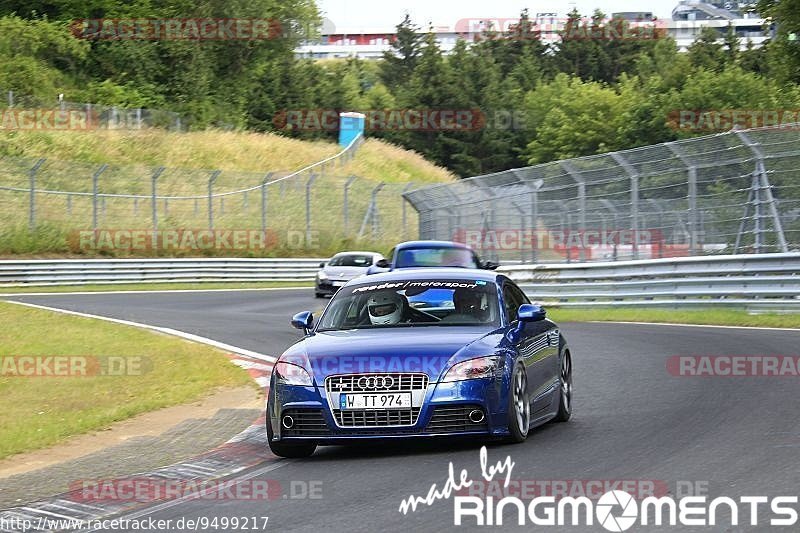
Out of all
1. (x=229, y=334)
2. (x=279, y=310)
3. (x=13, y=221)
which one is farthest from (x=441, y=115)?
(x=229, y=334)

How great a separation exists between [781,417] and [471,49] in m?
112

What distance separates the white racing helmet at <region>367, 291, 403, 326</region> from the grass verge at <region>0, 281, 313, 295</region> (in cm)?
2641

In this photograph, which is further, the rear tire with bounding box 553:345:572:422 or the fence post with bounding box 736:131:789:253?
the fence post with bounding box 736:131:789:253

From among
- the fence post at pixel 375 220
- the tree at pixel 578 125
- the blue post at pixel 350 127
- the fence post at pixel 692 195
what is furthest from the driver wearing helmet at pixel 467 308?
the tree at pixel 578 125

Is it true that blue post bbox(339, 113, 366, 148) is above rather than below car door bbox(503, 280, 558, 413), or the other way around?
above

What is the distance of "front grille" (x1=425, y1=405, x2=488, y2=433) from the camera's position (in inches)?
360

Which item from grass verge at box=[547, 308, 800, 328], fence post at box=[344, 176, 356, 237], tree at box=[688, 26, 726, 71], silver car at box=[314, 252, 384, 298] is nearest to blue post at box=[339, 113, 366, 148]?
tree at box=[688, 26, 726, 71]

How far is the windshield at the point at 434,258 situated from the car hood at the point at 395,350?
1201 cm

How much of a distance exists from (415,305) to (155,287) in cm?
3046

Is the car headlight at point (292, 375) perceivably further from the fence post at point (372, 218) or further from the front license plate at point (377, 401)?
the fence post at point (372, 218)

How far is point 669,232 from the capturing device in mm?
24781

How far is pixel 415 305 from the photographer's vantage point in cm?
1073

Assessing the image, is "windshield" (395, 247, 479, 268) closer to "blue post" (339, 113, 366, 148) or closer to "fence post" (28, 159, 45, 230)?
"fence post" (28, 159, 45, 230)

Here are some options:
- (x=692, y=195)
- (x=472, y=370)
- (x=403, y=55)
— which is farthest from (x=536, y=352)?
(x=403, y=55)
